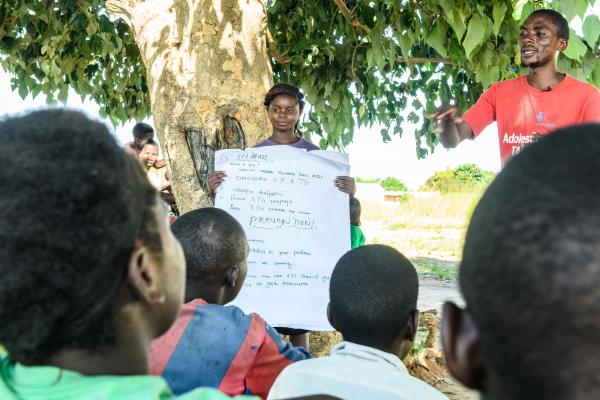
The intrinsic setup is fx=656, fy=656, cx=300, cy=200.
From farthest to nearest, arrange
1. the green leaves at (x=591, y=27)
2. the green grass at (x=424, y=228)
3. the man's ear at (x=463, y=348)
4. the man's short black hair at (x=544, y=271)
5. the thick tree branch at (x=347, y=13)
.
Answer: the green grass at (x=424, y=228) → the thick tree branch at (x=347, y=13) → the green leaves at (x=591, y=27) → the man's ear at (x=463, y=348) → the man's short black hair at (x=544, y=271)

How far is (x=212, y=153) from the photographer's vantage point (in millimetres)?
3619

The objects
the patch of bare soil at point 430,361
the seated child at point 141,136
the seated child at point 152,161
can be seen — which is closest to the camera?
the patch of bare soil at point 430,361

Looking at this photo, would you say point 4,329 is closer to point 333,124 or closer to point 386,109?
point 333,124

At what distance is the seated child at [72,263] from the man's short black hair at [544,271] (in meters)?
0.49

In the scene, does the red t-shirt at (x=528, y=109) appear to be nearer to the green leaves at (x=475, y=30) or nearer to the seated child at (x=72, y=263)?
the green leaves at (x=475, y=30)

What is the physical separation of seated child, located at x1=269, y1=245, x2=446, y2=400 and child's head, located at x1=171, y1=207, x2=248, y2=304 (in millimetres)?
429

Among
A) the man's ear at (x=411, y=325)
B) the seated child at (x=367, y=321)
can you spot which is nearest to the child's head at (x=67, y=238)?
the seated child at (x=367, y=321)

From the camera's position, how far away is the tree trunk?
3637 mm

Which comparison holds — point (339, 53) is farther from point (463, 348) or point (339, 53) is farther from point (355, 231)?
point (463, 348)

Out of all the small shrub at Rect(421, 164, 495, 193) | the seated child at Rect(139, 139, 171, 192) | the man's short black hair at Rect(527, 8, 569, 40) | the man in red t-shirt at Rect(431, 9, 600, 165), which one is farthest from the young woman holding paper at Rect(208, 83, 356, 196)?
the small shrub at Rect(421, 164, 495, 193)

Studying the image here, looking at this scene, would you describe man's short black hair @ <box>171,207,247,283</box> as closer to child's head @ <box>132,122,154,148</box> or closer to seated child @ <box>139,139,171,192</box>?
seated child @ <box>139,139,171,192</box>

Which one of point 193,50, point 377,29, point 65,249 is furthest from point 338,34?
point 65,249

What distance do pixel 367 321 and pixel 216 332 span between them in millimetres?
434

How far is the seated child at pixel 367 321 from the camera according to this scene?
1.53 m
